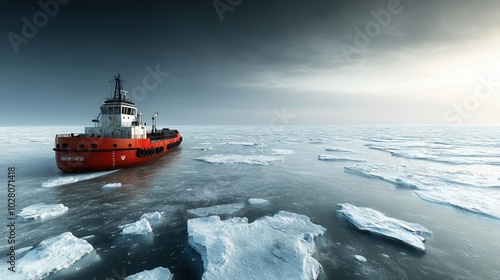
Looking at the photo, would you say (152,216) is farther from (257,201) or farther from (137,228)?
(257,201)

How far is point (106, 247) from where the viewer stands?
6.04 meters

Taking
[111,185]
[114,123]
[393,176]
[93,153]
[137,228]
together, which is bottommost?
[137,228]

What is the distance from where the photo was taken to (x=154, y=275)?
484 centimetres

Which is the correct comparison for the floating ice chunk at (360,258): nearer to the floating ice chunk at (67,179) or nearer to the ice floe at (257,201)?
the ice floe at (257,201)

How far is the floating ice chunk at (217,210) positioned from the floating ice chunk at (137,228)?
1.71m

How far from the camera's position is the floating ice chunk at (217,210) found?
838 centimetres

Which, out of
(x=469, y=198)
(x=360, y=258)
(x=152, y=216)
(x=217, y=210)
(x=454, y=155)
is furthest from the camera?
(x=454, y=155)

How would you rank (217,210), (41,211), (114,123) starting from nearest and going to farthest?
(41,211)
(217,210)
(114,123)

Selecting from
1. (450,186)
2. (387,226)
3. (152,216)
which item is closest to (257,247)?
(152,216)

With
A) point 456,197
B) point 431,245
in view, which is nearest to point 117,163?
point 431,245

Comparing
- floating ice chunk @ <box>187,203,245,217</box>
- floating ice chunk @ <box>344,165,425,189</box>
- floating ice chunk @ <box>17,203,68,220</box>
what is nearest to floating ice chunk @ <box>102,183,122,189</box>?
floating ice chunk @ <box>17,203,68,220</box>

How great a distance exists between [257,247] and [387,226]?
4.53 m

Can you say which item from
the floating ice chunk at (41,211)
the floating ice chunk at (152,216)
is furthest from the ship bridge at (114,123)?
the floating ice chunk at (152,216)

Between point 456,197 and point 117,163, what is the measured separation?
64.4 ft
